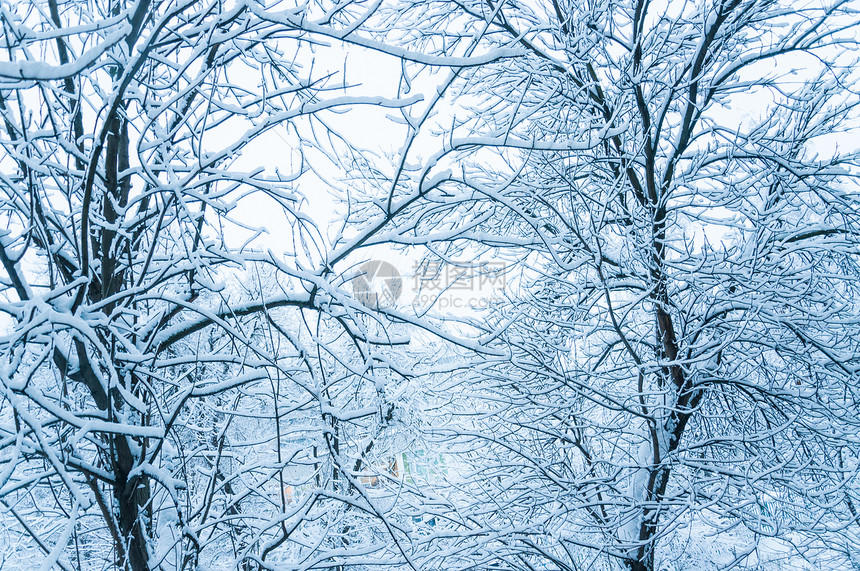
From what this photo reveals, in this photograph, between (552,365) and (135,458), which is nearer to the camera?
(135,458)

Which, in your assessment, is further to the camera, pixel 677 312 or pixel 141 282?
pixel 677 312

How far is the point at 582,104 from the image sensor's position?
4.54m

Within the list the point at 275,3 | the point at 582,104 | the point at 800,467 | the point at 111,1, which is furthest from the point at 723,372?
the point at 111,1

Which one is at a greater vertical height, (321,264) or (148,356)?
(321,264)

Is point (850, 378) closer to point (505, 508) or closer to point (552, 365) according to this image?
point (552, 365)

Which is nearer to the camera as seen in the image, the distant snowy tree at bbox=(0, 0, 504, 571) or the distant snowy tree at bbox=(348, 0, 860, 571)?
the distant snowy tree at bbox=(0, 0, 504, 571)

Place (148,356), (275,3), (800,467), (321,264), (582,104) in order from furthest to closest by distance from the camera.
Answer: (582,104), (800,467), (321,264), (148,356), (275,3)

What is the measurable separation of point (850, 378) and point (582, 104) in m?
3.00

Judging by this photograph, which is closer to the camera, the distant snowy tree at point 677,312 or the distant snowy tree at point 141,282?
the distant snowy tree at point 141,282

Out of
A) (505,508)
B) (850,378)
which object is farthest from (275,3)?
(850,378)

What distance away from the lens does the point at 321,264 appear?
8.04 ft

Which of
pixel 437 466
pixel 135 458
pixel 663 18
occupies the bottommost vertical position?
pixel 135 458

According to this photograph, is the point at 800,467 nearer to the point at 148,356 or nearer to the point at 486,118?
the point at 486,118

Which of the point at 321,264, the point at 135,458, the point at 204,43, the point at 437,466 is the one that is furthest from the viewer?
the point at 437,466
